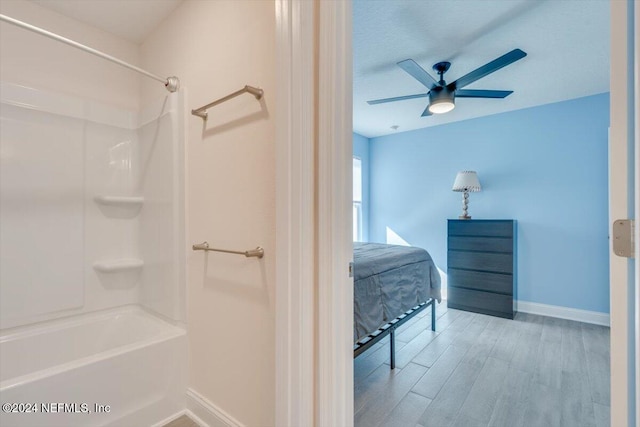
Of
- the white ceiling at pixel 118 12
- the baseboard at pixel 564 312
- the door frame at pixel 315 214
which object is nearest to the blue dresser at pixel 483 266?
the baseboard at pixel 564 312

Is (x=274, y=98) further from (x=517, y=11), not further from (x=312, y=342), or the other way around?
(x=517, y=11)

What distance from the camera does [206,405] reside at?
1.54m

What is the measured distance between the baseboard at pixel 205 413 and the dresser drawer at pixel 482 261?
10.0 feet

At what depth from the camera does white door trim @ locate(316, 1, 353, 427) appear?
1051 millimetres

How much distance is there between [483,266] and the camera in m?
3.41

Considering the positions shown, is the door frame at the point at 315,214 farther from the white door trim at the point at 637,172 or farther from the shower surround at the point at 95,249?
the shower surround at the point at 95,249

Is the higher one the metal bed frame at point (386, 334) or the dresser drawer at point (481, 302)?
the metal bed frame at point (386, 334)

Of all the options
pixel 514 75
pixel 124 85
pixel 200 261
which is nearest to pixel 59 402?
pixel 200 261

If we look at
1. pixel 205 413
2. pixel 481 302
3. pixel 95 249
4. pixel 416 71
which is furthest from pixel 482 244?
pixel 95 249

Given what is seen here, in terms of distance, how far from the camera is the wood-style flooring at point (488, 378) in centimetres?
169

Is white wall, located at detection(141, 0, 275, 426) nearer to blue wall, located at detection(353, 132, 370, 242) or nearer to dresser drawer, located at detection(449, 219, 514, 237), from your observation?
dresser drawer, located at detection(449, 219, 514, 237)

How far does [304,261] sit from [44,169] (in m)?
1.86

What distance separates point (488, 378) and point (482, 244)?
1710 mm

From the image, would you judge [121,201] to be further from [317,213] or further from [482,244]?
[482,244]
